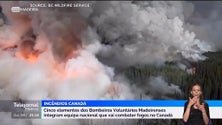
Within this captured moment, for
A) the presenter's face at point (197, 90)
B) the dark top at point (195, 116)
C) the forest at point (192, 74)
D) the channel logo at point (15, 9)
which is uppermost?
the channel logo at point (15, 9)

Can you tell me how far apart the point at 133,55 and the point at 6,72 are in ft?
3.32

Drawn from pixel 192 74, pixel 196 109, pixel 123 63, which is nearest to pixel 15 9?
pixel 123 63

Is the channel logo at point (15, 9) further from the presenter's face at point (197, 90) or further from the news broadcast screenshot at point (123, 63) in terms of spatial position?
the presenter's face at point (197, 90)

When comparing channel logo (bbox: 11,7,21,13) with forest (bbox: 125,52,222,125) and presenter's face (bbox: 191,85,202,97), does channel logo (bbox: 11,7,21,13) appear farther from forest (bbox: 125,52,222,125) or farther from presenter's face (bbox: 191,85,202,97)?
presenter's face (bbox: 191,85,202,97)

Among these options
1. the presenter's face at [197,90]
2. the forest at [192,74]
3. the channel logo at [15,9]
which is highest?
the channel logo at [15,9]

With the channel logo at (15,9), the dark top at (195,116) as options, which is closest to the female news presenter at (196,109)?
the dark top at (195,116)

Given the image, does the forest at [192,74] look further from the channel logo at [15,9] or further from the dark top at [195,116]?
the channel logo at [15,9]

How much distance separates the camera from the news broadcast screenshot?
3705mm

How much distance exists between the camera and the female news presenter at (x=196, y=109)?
12.2 ft

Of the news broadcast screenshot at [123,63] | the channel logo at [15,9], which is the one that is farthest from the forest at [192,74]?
the channel logo at [15,9]

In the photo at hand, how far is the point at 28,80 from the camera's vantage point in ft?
12.4

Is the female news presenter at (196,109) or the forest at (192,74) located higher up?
the forest at (192,74)

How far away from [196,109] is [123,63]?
0.67 m

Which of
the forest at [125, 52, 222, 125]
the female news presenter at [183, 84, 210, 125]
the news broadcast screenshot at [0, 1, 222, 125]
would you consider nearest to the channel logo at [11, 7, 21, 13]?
the news broadcast screenshot at [0, 1, 222, 125]
